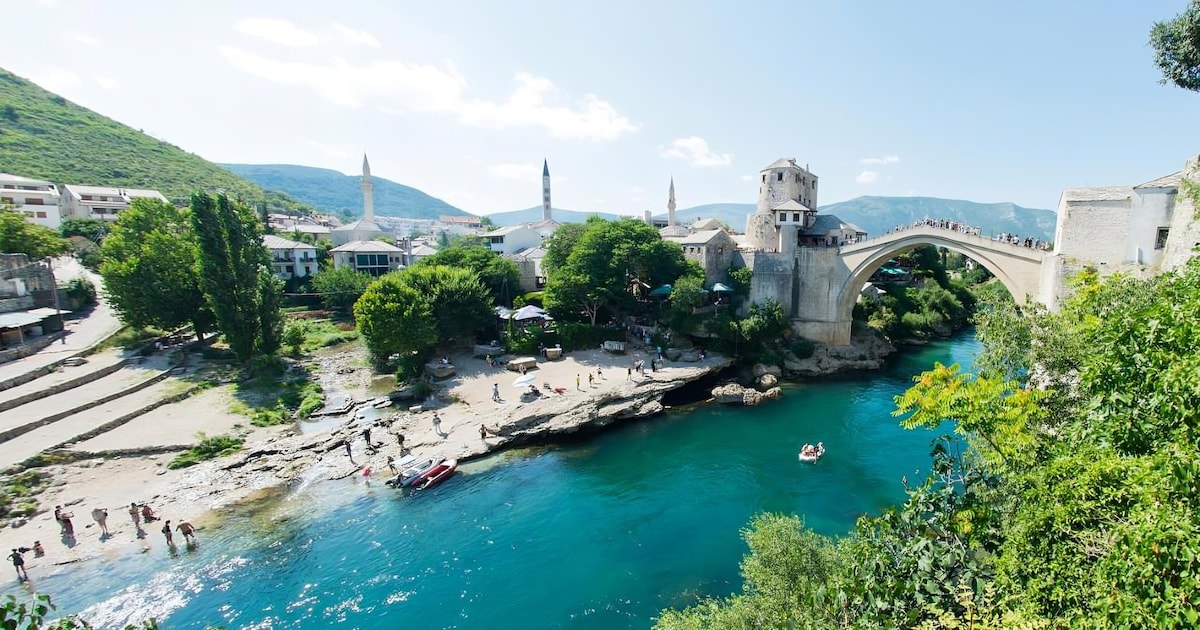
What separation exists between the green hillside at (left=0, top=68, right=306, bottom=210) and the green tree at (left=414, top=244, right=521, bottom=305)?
170ft

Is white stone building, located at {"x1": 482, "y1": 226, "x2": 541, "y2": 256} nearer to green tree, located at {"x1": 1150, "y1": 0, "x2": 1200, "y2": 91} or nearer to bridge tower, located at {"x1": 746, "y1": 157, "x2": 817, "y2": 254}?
bridge tower, located at {"x1": 746, "y1": 157, "x2": 817, "y2": 254}

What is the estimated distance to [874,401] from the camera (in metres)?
29.2

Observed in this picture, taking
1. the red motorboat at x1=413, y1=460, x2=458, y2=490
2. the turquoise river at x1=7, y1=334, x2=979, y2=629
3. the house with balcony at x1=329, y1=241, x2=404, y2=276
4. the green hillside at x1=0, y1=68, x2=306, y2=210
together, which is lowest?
the turquoise river at x1=7, y1=334, x2=979, y2=629

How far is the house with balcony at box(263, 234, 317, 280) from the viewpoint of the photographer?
167 feet

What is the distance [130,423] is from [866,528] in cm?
3113

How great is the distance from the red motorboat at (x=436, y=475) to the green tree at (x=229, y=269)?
724 inches

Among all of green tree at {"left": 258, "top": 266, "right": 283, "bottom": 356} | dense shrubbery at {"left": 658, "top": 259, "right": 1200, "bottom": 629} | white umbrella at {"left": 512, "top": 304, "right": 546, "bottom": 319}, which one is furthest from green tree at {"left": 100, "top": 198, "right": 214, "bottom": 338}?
dense shrubbery at {"left": 658, "top": 259, "right": 1200, "bottom": 629}

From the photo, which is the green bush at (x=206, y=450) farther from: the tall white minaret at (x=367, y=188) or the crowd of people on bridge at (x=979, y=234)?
the tall white minaret at (x=367, y=188)

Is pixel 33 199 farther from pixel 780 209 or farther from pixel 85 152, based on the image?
pixel 780 209

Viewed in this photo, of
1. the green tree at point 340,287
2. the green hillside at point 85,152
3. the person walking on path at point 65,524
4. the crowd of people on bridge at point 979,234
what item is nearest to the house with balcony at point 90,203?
the green hillside at point 85,152

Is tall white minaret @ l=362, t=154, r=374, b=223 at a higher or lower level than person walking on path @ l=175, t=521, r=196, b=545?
higher

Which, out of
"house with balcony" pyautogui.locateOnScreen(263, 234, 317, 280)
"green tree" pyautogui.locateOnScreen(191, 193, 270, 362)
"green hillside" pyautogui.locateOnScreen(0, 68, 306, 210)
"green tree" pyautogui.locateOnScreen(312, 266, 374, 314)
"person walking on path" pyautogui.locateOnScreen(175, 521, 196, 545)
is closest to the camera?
"person walking on path" pyautogui.locateOnScreen(175, 521, 196, 545)

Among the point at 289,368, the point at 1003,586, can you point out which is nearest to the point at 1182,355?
the point at 1003,586

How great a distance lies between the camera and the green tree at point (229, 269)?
2841 centimetres
